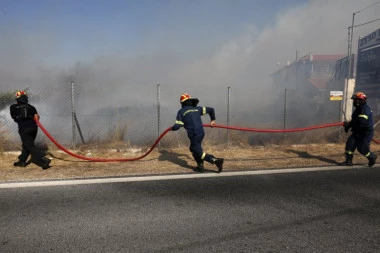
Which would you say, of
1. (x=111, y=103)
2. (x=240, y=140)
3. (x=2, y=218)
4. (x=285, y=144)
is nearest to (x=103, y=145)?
(x=240, y=140)

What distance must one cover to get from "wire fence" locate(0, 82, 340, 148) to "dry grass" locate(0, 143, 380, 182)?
2.31 ft

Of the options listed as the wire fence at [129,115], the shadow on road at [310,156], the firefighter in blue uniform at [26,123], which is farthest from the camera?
the wire fence at [129,115]

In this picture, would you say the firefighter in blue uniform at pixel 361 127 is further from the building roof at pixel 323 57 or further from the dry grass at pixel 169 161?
the building roof at pixel 323 57

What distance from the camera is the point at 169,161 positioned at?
686 cm

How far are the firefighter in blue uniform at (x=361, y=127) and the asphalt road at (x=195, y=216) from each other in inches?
46.0

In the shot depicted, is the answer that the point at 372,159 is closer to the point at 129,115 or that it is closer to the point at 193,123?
the point at 193,123

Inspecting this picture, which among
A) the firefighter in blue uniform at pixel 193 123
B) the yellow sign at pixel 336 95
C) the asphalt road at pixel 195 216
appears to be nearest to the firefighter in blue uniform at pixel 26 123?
the asphalt road at pixel 195 216

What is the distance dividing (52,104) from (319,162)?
51.3 feet

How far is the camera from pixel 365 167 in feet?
20.3

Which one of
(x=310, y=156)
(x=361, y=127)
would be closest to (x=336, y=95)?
(x=310, y=156)

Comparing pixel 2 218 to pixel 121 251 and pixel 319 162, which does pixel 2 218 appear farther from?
pixel 319 162

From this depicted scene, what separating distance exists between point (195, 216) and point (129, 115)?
419 inches

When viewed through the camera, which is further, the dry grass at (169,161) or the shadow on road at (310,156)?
the shadow on road at (310,156)

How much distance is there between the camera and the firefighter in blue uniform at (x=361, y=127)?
6.00 m
